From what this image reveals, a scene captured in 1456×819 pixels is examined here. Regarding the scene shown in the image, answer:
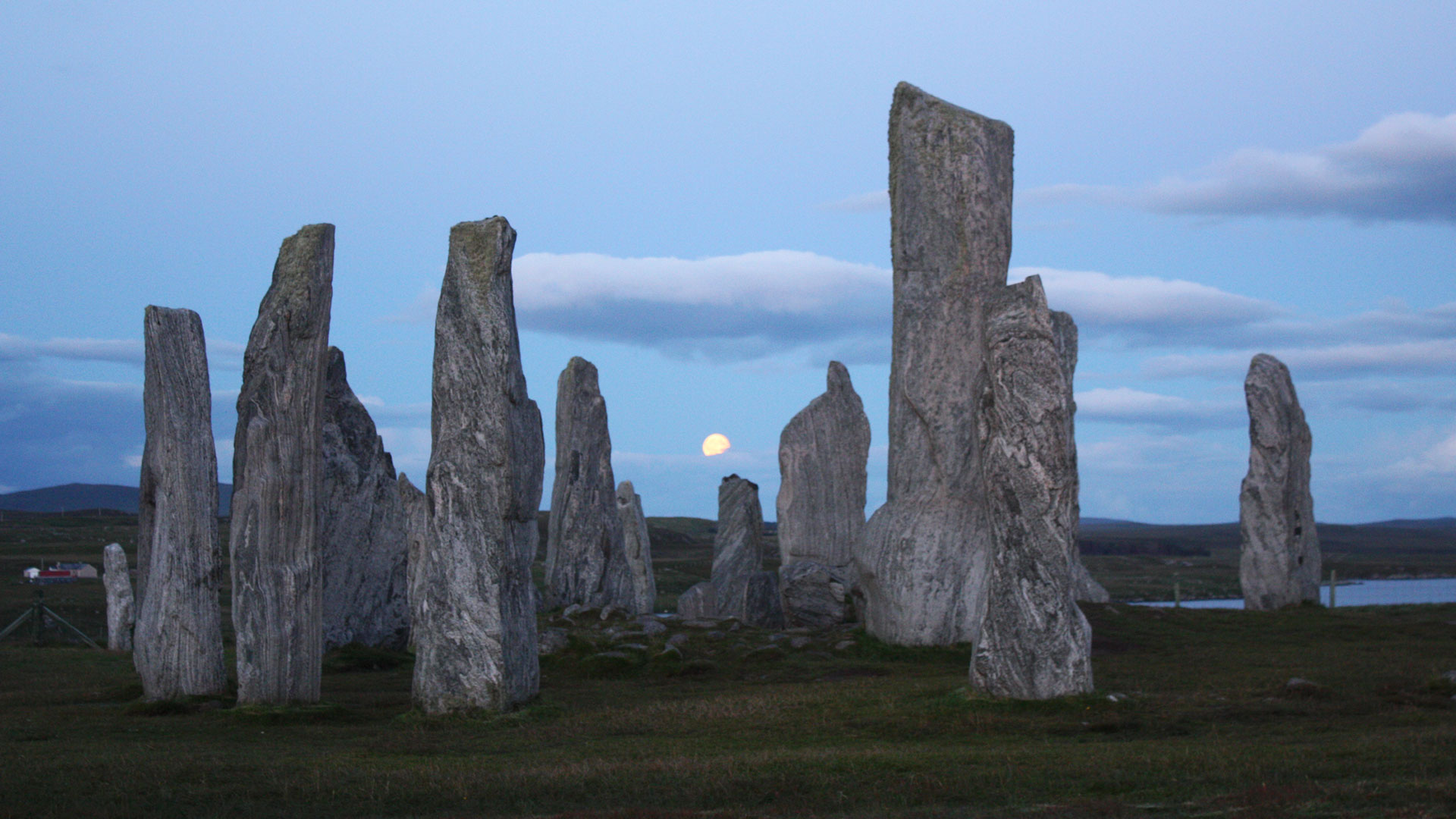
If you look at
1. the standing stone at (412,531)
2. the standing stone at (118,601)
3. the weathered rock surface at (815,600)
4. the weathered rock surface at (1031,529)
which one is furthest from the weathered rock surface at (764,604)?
the standing stone at (118,601)

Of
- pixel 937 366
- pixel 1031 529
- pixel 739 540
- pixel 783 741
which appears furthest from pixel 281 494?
pixel 739 540

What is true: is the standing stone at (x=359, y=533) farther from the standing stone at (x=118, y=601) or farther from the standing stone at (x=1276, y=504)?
the standing stone at (x=1276, y=504)

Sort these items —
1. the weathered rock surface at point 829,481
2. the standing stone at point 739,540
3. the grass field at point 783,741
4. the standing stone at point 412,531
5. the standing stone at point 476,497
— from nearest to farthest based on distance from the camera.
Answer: the grass field at point 783,741, the standing stone at point 476,497, the standing stone at point 412,531, the weathered rock surface at point 829,481, the standing stone at point 739,540

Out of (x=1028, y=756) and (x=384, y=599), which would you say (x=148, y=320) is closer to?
(x=384, y=599)

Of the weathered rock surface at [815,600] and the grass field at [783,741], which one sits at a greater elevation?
the weathered rock surface at [815,600]

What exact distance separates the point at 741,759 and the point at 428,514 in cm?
511

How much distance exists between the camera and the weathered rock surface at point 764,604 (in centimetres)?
2494

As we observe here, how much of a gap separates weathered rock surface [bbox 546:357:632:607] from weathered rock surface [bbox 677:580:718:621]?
4.30 ft

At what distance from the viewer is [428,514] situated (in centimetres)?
1451

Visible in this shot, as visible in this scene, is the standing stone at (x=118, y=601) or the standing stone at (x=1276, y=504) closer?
the standing stone at (x=118, y=601)

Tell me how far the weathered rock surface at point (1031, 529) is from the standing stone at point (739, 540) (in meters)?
16.6

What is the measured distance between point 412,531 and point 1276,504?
1842 cm

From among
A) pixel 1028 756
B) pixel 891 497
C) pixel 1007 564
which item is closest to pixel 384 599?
pixel 891 497

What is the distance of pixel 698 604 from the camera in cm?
2828
